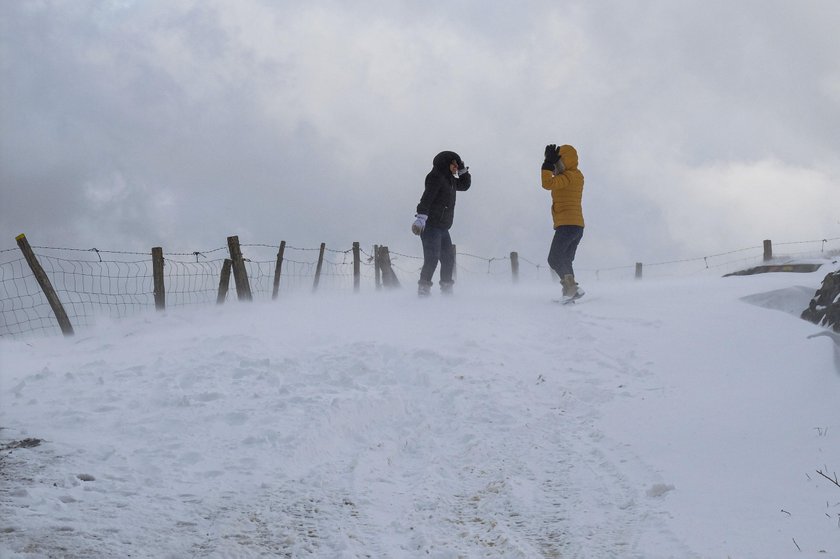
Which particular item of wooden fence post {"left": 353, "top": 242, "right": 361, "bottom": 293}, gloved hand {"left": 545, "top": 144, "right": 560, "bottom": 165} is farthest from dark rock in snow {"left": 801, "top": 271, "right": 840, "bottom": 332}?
wooden fence post {"left": 353, "top": 242, "right": 361, "bottom": 293}

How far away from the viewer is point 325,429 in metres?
5.13

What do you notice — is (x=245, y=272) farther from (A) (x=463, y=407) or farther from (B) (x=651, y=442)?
(B) (x=651, y=442)

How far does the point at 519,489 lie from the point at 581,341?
12.5ft

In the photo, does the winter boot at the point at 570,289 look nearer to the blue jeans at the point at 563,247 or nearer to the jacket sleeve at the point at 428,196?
the blue jeans at the point at 563,247

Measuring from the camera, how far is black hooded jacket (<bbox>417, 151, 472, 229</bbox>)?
11.0 meters

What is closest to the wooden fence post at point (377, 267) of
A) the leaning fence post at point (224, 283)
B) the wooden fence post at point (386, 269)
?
the wooden fence post at point (386, 269)

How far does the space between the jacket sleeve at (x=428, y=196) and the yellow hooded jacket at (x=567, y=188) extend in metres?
1.71

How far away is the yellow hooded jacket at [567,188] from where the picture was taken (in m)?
10.1

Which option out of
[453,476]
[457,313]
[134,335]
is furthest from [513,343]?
[134,335]

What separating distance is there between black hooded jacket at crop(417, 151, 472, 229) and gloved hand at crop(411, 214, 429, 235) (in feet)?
0.39

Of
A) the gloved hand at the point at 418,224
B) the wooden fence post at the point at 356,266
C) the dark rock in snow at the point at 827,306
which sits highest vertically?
the gloved hand at the point at 418,224

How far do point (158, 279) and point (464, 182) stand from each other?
5039 millimetres

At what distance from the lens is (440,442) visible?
4.91 meters

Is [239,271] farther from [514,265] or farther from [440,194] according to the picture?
[514,265]
